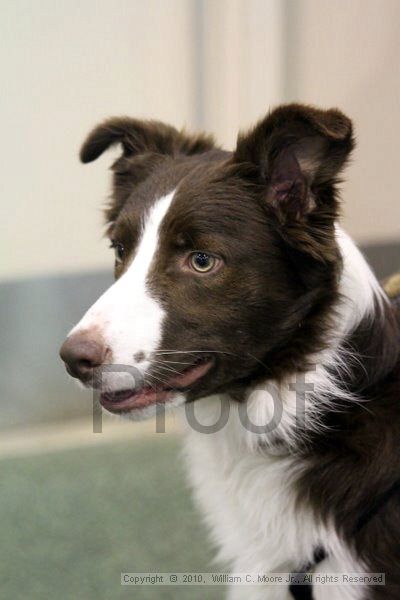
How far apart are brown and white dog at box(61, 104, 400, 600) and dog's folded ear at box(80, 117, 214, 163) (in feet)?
0.87

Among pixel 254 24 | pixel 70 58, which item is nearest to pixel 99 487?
pixel 70 58

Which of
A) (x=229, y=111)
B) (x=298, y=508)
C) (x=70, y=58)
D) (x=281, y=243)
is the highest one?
(x=70, y=58)

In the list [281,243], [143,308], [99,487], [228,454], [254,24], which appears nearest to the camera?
[143,308]

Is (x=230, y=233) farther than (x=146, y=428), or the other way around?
(x=146, y=428)

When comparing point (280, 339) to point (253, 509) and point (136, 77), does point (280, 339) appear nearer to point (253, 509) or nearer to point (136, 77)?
point (253, 509)

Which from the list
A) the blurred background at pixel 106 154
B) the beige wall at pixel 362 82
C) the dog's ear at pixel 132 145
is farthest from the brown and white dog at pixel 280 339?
the beige wall at pixel 362 82

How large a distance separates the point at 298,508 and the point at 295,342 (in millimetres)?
393

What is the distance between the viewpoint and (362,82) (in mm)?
3318

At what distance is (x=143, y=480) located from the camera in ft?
9.71

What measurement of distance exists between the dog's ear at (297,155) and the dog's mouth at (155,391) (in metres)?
0.39

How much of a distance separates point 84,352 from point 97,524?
1515 millimetres

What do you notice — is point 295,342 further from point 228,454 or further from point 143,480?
point 143,480

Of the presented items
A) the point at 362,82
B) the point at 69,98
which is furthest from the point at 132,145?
the point at 362,82

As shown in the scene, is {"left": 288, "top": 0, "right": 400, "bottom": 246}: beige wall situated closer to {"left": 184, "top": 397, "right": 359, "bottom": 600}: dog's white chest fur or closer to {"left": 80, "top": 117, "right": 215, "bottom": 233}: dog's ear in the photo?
{"left": 80, "top": 117, "right": 215, "bottom": 233}: dog's ear
